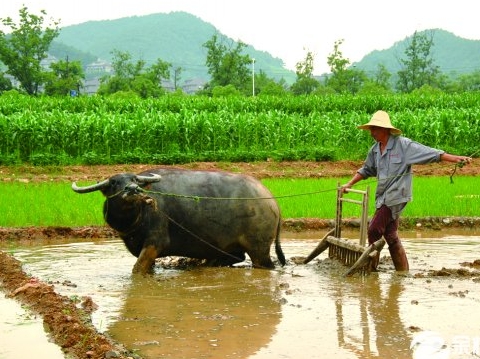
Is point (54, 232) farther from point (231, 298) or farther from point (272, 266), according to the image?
point (231, 298)

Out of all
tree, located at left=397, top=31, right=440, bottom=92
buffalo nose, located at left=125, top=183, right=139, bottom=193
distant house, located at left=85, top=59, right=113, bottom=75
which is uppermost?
distant house, located at left=85, top=59, right=113, bottom=75

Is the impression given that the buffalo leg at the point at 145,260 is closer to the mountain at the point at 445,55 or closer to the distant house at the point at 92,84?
the distant house at the point at 92,84

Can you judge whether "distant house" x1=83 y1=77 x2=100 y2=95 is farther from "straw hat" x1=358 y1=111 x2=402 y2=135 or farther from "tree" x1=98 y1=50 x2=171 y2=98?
"straw hat" x1=358 y1=111 x2=402 y2=135

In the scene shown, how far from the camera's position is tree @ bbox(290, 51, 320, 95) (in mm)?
66125

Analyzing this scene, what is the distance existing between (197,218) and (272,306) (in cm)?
203

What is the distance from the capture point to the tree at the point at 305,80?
66.1m

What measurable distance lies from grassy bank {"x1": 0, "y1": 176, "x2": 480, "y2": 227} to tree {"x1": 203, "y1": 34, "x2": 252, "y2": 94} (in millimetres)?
43579

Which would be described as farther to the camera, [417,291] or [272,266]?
[272,266]

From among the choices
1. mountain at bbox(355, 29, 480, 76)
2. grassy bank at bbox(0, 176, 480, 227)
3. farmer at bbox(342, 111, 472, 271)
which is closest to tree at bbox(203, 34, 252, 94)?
grassy bank at bbox(0, 176, 480, 227)

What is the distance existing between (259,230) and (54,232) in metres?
3.79

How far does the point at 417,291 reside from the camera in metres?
7.39

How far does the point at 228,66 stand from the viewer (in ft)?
194

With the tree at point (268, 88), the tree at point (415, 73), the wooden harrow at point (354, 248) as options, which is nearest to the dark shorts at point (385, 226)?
the wooden harrow at point (354, 248)

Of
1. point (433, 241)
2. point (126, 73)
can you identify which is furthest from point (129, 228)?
point (126, 73)
